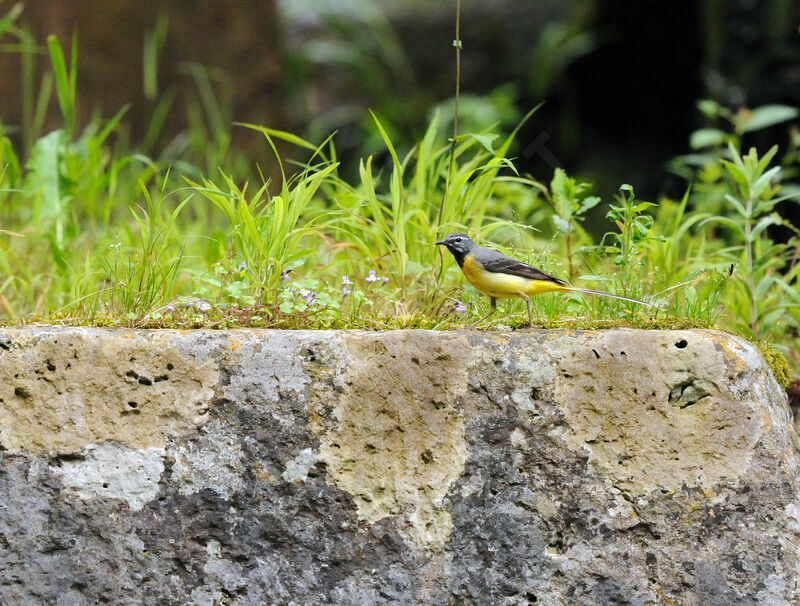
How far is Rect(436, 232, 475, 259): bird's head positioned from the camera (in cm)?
290

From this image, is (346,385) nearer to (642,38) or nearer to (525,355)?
(525,355)

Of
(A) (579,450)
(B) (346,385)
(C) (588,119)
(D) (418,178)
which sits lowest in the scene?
(C) (588,119)

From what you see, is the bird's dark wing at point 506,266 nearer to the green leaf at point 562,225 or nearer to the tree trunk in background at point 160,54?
the green leaf at point 562,225

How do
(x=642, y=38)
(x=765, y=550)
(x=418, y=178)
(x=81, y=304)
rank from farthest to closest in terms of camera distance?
(x=642, y=38), (x=418, y=178), (x=81, y=304), (x=765, y=550)

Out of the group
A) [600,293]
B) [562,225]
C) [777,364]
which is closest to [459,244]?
[600,293]

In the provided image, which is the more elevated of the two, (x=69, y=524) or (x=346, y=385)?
(x=346, y=385)

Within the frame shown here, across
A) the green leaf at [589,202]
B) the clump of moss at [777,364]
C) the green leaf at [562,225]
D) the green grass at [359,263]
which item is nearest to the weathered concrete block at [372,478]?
the green grass at [359,263]

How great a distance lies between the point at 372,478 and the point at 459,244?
88 cm

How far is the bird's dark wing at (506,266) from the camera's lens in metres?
2.75

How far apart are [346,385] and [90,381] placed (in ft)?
2.47

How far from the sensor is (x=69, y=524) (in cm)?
247

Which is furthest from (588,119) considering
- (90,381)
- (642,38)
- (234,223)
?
(90,381)

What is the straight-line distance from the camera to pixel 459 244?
2.91m

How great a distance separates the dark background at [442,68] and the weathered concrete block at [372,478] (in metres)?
4.28
